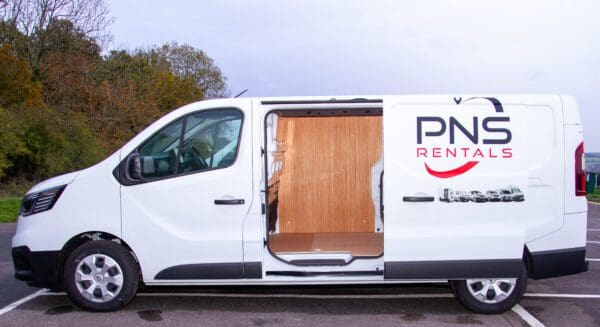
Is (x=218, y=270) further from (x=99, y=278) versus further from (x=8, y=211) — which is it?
(x=8, y=211)

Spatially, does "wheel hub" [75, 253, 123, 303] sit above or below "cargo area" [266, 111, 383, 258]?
below

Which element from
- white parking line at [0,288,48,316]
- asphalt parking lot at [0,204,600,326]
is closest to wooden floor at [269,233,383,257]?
asphalt parking lot at [0,204,600,326]

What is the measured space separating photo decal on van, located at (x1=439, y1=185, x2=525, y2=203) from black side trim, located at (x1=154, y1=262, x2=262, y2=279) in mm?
1941

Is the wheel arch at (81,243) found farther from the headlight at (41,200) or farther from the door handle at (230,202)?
the door handle at (230,202)

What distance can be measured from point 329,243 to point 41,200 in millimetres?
3323

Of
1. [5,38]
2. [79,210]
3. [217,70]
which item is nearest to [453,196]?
[79,210]

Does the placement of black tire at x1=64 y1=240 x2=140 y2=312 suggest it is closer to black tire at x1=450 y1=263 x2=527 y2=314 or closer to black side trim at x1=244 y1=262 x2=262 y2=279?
black side trim at x1=244 y1=262 x2=262 y2=279

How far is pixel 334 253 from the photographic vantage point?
635 centimetres

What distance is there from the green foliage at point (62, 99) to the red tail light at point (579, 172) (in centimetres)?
2114

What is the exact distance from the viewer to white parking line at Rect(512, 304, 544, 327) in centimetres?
599

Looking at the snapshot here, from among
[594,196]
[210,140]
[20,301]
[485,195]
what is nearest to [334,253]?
[485,195]

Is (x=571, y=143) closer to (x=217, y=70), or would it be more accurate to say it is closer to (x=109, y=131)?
(x=109, y=131)

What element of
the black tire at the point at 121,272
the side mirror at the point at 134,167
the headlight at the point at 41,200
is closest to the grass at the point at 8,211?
the headlight at the point at 41,200

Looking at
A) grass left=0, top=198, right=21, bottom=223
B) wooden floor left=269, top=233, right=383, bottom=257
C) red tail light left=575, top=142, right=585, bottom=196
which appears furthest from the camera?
grass left=0, top=198, right=21, bottom=223
